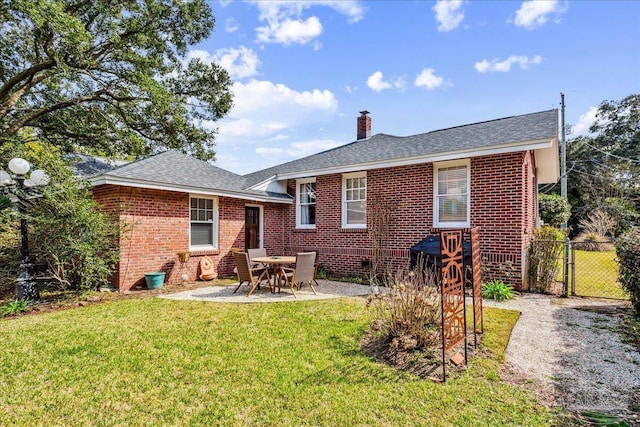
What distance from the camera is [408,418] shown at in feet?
9.87

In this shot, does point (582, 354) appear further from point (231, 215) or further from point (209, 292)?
point (231, 215)

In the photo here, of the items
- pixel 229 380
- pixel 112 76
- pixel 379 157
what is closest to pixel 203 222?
pixel 379 157

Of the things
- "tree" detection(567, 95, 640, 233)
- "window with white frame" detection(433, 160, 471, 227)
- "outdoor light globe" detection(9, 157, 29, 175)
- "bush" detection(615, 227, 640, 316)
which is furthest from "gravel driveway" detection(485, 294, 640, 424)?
"tree" detection(567, 95, 640, 233)

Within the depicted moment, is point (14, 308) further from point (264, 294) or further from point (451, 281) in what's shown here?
point (451, 281)

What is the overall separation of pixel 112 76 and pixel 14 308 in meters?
9.62

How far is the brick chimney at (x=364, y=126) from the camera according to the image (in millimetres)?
15797

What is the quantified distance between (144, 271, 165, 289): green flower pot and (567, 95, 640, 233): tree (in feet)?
89.9

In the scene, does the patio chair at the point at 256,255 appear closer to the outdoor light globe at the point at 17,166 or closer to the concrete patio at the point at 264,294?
the concrete patio at the point at 264,294

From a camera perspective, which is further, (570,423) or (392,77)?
(392,77)

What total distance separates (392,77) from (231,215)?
7865mm

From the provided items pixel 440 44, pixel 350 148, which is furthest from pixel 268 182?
pixel 440 44

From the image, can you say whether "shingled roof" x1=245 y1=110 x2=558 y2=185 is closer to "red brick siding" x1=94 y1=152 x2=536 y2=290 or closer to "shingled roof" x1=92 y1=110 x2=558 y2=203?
"shingled roof" x1=92 y1=110 x2=558 y2=203

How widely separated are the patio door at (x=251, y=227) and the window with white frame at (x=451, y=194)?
6492mm

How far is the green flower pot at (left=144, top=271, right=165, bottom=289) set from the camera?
9.02 meters
